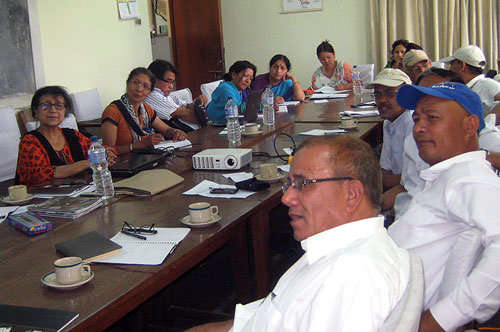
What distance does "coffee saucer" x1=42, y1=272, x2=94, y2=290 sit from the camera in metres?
1.38

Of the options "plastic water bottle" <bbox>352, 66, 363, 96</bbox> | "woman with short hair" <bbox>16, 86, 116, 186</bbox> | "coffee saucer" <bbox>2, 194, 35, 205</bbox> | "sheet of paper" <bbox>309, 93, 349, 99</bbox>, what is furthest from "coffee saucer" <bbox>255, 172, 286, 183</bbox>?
"plastic water bottle" <bbox>352, 66, 363, 96</bbox>

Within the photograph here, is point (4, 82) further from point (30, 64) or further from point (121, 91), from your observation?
point (121, 91)

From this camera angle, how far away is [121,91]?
5.62 metres

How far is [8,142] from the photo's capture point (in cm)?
407

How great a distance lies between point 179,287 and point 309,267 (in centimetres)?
209

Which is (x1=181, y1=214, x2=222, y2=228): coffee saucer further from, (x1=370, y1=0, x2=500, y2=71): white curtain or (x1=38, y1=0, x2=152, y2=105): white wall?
(x1=370, y1=0, x2=500, y2=71): white curtain

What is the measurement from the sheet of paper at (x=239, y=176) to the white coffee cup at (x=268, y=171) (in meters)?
0.09

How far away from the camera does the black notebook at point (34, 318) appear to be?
1.19 m

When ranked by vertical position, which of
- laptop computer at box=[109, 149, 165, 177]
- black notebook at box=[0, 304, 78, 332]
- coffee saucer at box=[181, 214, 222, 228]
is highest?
laptop computer at box=[109, 149, 165, 177]

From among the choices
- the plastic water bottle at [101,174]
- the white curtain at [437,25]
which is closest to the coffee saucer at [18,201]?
the plastic water bottle at [101,174]

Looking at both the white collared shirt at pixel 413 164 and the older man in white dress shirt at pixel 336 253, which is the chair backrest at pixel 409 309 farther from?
the white collared shirt at pixel 413 164

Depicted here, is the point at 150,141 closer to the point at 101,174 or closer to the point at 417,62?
the point at 101,174

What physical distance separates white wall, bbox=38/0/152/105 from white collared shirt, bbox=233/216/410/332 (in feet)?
13.6

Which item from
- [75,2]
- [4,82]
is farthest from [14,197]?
[75,2]
